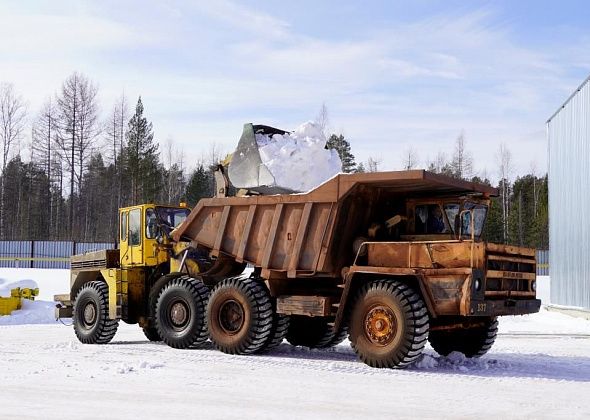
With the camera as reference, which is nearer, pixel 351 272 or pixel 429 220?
pixel 351 272

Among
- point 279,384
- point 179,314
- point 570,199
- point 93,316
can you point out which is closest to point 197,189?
point 570,199

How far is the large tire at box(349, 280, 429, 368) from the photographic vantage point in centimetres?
1009

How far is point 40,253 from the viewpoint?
40469mm

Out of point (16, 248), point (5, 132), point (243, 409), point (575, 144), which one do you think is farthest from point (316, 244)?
point (5, 132)

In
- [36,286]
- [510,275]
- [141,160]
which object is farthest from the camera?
[141,160]

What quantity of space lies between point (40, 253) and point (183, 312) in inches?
1178

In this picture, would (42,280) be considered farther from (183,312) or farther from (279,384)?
(279,384)

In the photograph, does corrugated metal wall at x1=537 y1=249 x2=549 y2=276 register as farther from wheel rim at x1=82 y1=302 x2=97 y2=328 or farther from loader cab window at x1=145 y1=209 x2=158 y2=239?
wheel rim at x1=82 y1=302 x2=97 y2=328

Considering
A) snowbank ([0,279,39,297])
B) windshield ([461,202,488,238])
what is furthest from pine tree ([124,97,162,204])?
windshield ([461,202,488,238])

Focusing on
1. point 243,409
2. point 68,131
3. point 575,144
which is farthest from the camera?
point 68,131

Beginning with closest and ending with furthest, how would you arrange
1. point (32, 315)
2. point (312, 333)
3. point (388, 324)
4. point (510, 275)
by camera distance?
point (388, 324) → point (510, 275) → point (312, 333) → point (32, 315)

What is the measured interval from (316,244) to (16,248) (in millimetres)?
33835

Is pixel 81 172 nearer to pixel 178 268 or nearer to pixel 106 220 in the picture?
pixel 106 220

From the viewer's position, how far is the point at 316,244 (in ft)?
37.8
